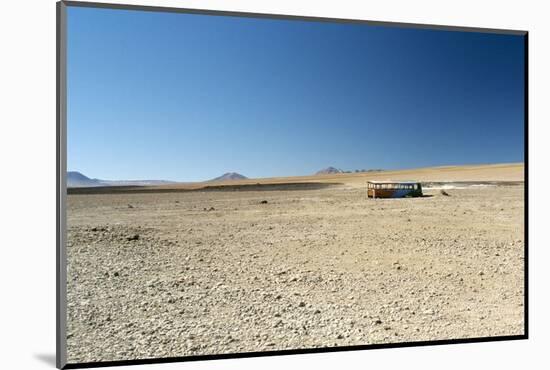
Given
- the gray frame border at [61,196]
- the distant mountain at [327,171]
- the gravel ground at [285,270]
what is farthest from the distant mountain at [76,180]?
the distant mountain at [327,171]

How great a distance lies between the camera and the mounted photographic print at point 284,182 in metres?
2.89

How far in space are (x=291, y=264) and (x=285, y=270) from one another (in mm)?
88

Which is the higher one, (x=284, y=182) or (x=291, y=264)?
(x=284, y=182)

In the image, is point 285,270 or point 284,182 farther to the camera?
point 285,270

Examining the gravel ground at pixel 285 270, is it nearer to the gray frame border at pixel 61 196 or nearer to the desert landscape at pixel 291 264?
the desert landscape at pixel 291 264

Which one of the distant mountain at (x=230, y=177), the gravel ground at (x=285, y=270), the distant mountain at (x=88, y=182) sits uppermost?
Answer: the distant mountain at (x=230, y=177)

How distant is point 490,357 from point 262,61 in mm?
2517

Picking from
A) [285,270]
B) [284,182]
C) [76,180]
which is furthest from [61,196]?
[285,270]

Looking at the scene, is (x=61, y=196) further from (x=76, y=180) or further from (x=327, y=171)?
(x=327, y=171)

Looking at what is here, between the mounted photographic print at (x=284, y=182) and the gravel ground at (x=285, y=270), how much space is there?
14 mm

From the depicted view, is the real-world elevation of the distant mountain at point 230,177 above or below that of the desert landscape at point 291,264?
above

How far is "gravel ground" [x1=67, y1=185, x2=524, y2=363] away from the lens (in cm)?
294

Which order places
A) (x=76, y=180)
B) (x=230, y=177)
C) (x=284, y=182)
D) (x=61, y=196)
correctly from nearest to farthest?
(x=61, y=196), (x=76, y=180), (x=230, y=177), (x=284, y=182)

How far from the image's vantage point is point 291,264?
3656 millimetres
